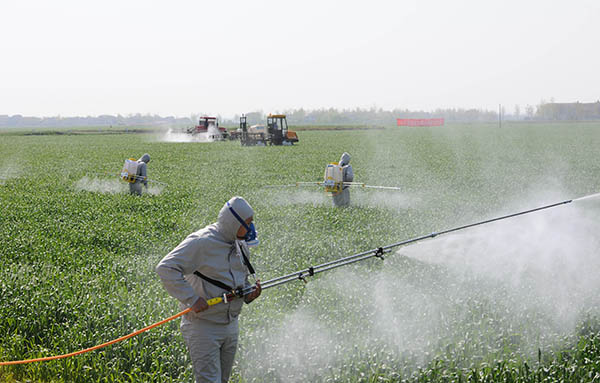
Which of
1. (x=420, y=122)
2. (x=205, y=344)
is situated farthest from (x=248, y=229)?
(x=420, y=122)

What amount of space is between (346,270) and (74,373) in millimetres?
5128

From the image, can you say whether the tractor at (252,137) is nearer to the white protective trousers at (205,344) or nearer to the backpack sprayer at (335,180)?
the backpack sprayer at (335,180)

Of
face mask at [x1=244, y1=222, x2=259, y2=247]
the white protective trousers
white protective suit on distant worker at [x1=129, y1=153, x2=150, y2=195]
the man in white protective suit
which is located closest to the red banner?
white protective suit on distant worker at [x1=129, y1=153, x2=150, y2=195]

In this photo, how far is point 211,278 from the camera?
201 inches

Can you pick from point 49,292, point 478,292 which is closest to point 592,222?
point 478,292

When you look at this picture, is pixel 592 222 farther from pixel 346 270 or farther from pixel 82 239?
pixel 82 239

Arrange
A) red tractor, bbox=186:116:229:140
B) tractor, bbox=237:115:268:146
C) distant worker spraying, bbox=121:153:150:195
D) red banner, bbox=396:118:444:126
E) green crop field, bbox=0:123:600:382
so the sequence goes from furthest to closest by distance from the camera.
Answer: red banner, bbox=396:118:444:126, red tractor, bbox=186:116:229:140, tractor, bbox=237:115:268:146, distant worker spraying, bbox=121:153:150:195, green crop field, bbox=0:123:600:382

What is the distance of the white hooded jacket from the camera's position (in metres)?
4.86

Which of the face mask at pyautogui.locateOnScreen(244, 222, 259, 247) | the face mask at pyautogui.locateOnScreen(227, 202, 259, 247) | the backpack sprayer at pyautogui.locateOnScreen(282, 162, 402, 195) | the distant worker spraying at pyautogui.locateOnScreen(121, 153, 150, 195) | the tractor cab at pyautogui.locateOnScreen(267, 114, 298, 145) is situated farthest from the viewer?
the tractor cab at pyautogui.locateOnScreen(267, 114, 298, 145)

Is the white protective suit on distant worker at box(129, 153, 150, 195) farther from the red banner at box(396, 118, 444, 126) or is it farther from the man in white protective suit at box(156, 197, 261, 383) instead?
the red banner at box(396, 118, 444, 126)

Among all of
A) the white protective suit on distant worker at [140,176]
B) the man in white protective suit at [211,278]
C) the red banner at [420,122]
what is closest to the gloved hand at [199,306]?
the man in white protective suit at [211,278]

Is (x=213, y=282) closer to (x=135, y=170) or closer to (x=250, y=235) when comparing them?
(x=250, y=235)

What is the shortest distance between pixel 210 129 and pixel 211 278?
6408 centimetres

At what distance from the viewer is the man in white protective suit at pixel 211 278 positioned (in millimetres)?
4922
